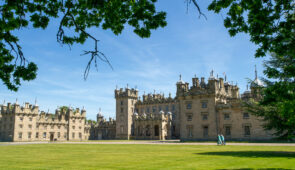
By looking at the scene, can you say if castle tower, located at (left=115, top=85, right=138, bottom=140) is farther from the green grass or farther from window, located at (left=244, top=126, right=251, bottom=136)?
the green grass

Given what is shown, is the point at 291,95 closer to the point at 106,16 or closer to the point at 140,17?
the point at 140,17

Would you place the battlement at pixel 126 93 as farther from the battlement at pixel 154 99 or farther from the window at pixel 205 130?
the window at pixel 205 130

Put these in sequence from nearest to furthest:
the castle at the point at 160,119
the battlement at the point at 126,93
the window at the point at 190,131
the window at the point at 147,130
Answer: the castle at the point at 160,119, the window at the point at 190,131, the window at the point at 147,130, the battlement at the point at 126,93

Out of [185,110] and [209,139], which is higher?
[185,110]

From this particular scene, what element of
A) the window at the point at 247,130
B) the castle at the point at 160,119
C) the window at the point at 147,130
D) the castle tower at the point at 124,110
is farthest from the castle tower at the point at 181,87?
the castle tower at the point at 124,110

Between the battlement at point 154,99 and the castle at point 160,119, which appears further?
the battlement at point 154,99

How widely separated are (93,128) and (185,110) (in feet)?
131

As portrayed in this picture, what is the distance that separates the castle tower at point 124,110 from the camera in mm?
73812

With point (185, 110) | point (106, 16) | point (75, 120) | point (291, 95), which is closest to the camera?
point (106, 16)

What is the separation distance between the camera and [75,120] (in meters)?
76.5

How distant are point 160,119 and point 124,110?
48.1ft

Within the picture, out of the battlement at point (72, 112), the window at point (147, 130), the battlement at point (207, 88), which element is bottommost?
the window at point (147, 130)

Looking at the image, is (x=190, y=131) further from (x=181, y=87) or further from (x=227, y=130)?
(x=181, y=87)

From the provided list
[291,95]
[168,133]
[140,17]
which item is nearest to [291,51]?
[291,95]
